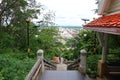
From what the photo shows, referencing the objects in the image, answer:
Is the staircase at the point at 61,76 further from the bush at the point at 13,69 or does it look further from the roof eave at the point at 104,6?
the roof eave at the point at 104,6

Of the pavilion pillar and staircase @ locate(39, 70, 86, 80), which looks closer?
the pavilion pillar

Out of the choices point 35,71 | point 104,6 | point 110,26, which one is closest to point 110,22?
point 110,26

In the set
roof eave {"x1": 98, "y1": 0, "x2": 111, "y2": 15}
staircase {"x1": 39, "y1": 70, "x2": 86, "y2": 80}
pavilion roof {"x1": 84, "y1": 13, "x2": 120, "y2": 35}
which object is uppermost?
roof eave {"x1": 98, "y1": 0, "x2": 111, "y2": 15}

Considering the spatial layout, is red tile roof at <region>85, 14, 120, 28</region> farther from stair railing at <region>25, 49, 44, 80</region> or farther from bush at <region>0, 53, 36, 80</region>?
bush at <region>0, 53, 36, 80</region>

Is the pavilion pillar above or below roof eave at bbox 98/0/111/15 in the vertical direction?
below

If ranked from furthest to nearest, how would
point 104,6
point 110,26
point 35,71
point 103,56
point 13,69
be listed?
1. point 13,69
2. point 104,6
3. point 103,56
4. point 35,71
5. point 110,26

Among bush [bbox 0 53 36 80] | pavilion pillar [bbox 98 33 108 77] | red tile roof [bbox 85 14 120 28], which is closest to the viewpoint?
red tile roof [bbox 85 14 120 28]

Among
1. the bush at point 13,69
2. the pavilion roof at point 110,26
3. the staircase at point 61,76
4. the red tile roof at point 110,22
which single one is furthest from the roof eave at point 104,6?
the bush at point 13,69

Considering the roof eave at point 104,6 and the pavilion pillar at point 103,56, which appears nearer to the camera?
the pavilion pillar at point 103,56

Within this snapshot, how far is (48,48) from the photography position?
21969mm

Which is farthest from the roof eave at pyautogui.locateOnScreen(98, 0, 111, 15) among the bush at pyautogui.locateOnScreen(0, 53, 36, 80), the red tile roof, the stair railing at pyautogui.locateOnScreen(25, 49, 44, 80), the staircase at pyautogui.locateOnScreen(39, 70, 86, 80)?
the bush at pyautogui.locateOnScreen(0, 53, 36, 80)

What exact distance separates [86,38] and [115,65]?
10402mm

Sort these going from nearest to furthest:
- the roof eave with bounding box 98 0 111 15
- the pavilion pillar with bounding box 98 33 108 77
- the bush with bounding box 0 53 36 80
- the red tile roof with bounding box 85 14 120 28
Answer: the red tile roof with bounding box 85 14 120 28
the pavilion pillar with bounding box 98 33 108 77
the roof eave with bounding box 98 0 111 15
the bush with bounding box 0 53 36 80

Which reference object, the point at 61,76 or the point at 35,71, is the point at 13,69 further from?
the point at 35,71
